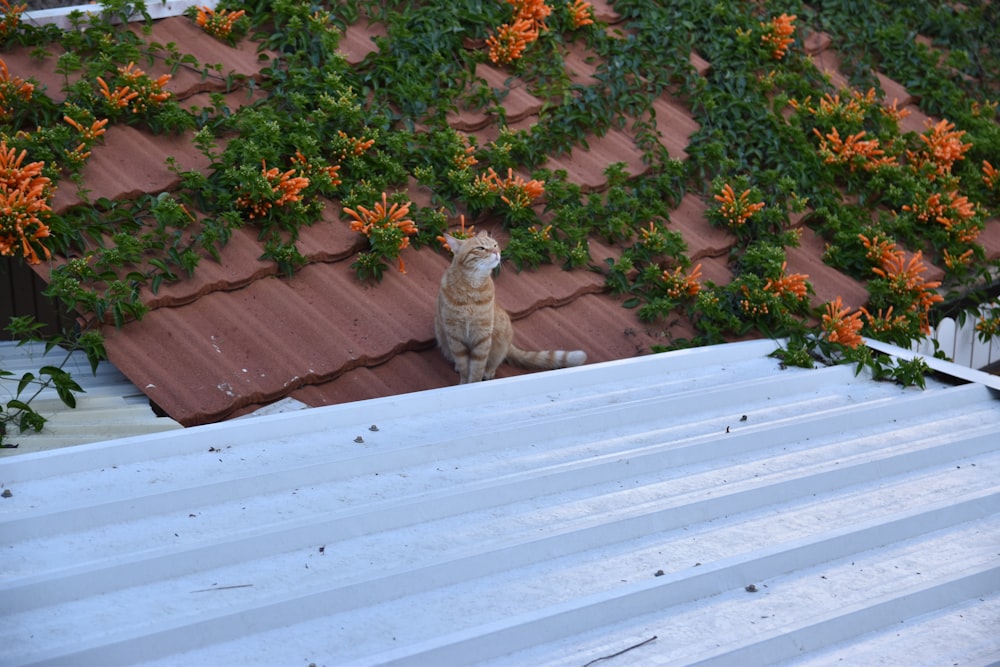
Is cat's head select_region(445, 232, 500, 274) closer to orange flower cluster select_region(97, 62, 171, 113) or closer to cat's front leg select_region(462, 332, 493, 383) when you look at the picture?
cat's front leg select_region(462, 332, 493, 383)

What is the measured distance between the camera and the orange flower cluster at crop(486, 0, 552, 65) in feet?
16.7

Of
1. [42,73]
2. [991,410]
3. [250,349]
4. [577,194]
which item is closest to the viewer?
[991,410]

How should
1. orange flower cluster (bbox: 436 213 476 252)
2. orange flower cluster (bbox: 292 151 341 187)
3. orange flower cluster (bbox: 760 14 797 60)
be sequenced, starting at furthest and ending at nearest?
orange flower cluster (bbox: 760 14 797 60)
orange flower cluster (bbox: 436 213 476 252)
orange flower cluster (bbox: 292 151 341 187)

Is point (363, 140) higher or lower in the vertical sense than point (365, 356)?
higher

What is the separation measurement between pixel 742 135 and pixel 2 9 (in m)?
3.53

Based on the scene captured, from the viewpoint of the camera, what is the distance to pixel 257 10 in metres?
4.79

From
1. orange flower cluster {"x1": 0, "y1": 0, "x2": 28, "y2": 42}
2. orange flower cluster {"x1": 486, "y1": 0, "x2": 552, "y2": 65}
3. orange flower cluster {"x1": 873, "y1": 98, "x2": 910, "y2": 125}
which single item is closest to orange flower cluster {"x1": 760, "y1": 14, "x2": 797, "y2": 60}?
orange flower cluster {"x1": 873, "y1": 98, "x2": 910, "y2": 125}

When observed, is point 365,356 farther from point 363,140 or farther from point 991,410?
→ point 991,410

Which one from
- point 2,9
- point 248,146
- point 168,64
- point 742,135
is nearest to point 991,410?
point 742,135

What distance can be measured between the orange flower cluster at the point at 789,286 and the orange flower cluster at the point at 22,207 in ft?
9.34

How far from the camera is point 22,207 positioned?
3406 mm

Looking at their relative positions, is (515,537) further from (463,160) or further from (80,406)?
(463,160)

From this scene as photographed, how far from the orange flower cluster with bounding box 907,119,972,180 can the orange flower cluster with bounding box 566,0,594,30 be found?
193cm

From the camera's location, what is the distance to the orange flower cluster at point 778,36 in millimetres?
5867
